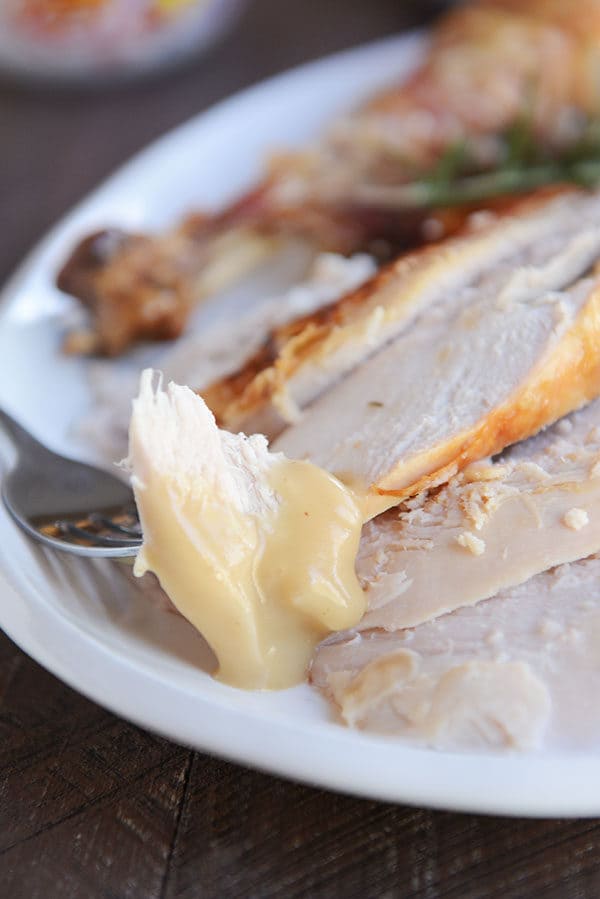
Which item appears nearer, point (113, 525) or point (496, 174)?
point (113, 525)

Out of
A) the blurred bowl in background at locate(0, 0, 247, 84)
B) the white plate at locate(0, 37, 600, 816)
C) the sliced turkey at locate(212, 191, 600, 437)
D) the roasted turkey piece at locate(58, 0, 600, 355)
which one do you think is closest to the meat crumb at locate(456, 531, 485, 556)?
the white plate at locate(0, 37, 600, 816)

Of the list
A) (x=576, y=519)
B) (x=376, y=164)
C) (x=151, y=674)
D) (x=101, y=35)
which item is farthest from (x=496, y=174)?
(x=151, y=674)

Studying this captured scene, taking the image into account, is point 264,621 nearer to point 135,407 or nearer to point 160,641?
point 160,641

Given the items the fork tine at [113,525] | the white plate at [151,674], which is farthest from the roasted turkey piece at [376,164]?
the fork tine at [113,525]

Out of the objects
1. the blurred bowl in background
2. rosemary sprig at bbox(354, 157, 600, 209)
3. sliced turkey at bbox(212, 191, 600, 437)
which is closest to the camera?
sliced turkey at bbox(212, 191, 600, 437)

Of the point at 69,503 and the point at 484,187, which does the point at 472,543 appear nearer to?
the point at 69,503

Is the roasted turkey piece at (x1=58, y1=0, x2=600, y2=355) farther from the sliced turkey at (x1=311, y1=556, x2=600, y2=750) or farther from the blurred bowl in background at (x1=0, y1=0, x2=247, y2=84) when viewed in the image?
the sliced turkey at (x1=311, y1=556, x2=600, y2=750)

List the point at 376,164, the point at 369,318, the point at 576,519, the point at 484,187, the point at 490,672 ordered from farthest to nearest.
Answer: the point at 376,164 < the point at 484,187 < the point at 369,318 < the point at 576,519 < the point at 490,672
